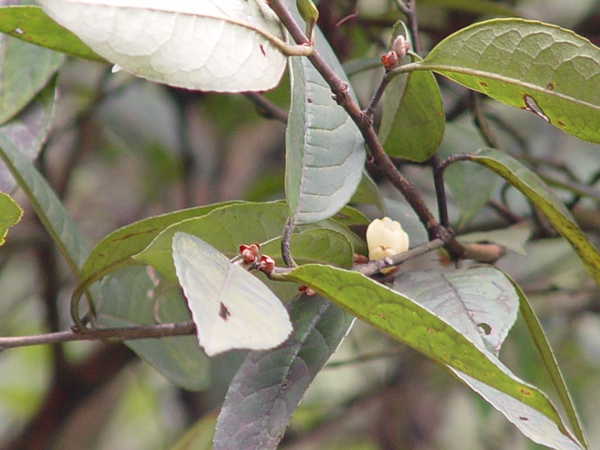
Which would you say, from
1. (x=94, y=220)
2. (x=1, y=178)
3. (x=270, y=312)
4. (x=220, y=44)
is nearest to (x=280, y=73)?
(x=220, y=44)

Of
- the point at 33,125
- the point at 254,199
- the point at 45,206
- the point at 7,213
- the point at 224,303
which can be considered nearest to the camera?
the point at 224,303

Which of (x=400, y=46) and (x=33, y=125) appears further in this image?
(x=33, y=125)

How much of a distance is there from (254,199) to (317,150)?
2.71ft

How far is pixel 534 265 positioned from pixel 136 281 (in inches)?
50.6

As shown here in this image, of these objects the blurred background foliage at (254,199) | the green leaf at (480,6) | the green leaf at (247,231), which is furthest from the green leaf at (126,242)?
the green leaf at (480,6)

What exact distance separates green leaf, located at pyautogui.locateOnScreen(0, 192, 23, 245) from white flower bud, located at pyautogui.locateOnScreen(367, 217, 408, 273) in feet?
0.92

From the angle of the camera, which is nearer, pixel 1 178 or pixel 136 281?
pixel 1 178

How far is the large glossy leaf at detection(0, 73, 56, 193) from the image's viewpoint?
25.0 inches

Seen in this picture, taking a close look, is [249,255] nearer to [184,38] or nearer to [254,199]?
[184,38]

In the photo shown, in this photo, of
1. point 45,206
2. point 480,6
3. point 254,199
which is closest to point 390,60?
point 45,206

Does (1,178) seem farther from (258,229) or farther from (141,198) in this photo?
(141,198)

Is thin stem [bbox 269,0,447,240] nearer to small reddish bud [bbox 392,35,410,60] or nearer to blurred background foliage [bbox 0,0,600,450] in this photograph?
small reddish bud [bbox 392,35,410,60]

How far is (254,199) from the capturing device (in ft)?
4.25

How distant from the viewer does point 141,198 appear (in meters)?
1.65
